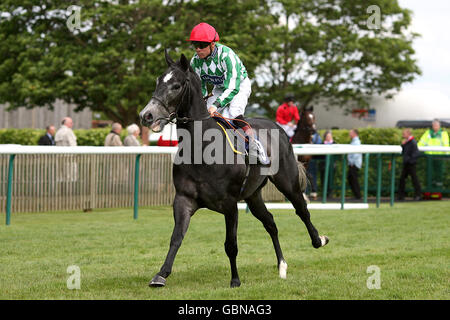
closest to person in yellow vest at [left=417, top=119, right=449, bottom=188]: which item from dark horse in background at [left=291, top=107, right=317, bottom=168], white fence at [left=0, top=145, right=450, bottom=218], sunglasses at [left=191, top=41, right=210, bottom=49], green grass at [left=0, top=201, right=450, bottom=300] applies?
white fence at [left=0, top=145, right=450, bottom=218]

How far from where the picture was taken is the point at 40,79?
23703 mm

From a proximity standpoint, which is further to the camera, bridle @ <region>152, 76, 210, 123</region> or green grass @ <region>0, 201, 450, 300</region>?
green grass @ <region>0, 201, 450, 300</region>

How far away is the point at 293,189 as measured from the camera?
21.2ft

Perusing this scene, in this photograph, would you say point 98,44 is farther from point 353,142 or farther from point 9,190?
point 9,190

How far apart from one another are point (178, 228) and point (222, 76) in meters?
1.32

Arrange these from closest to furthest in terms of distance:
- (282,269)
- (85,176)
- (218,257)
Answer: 1. (282,269)
2. (218,257)
3. (85,176)

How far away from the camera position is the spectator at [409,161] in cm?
1502

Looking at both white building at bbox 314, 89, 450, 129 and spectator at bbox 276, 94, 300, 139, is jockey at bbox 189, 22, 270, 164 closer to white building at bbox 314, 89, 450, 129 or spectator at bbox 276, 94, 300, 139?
spectator at bbox 276, 94, 300, 139

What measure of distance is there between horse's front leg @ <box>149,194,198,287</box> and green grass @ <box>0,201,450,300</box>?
5.8 inches

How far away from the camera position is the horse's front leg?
500cm

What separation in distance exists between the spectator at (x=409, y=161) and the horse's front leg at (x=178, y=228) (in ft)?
34.6

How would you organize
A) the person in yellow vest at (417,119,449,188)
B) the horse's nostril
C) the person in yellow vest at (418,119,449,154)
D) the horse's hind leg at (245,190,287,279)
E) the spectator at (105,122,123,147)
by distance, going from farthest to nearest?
the person in yellow vest at (417,119,449,188) → the person in yellow vest at (418,119,449,154) → the spectator at (105,122,123,147) → the horse's hind leg at (245,190,287,279) → the horse's nostril

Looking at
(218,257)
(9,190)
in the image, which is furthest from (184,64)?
(9,190)

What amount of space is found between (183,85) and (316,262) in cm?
240
